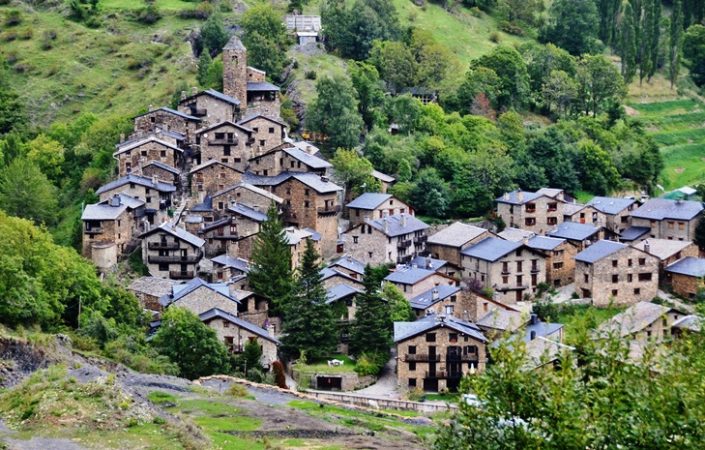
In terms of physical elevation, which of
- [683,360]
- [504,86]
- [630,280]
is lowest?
[630,280]

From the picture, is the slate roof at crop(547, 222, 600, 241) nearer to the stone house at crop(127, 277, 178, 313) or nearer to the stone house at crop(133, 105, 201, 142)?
the stone house at crop(133, 105, 201, 142)

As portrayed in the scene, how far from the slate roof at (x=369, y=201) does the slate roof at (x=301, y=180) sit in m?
1.71

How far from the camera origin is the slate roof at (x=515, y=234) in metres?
78.7

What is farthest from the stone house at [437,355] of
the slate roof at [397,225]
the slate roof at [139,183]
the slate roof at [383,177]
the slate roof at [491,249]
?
the slate roof at [383,177]

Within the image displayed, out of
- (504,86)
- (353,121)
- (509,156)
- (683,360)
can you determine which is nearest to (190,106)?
(353,121)

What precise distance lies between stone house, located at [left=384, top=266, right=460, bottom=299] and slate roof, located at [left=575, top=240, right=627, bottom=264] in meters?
7.52

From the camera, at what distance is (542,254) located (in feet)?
250

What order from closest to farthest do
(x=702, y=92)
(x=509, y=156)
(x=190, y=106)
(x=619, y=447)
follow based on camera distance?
(x=619, y=447) → (x=190, y=106) → (x=509, y=156) → (x=702, y=92)

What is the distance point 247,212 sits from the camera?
7431 cm

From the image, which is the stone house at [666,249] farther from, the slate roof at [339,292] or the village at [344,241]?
the slate roof at [339,292]

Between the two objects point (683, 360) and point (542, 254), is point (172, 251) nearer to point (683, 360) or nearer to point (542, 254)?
point (542, 254)

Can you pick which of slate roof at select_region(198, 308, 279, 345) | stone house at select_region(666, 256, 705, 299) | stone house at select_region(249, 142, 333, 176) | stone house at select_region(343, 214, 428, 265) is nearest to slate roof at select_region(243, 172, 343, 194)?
stone house at select_region(249, 142, 333, 176)

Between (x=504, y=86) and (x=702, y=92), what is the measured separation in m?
31.7

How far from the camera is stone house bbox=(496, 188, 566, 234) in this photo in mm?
82125
